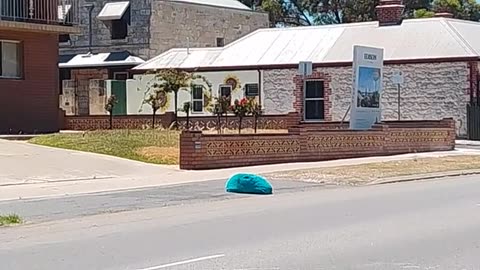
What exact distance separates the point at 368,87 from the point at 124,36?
20750mm

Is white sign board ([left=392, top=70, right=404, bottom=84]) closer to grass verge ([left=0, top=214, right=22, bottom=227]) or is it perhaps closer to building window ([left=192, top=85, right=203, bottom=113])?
building window ([left=192, top=85, right=203, bottom=113])

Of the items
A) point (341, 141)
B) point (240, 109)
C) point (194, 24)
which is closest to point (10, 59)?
point (240, 109)

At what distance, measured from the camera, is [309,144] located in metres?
28.7

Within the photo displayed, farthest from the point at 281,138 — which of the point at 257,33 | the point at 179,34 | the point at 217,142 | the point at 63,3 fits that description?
the point at 179,34

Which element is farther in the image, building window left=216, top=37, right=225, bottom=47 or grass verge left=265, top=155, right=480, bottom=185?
building window left=216, top=37, right=225, bottom=47

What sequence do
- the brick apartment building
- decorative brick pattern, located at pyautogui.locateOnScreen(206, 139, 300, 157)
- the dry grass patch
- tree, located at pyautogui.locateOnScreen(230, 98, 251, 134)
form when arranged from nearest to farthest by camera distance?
decorative brick pattern, located at pyautogui.locateOnScreen(206, 139, 300, 157) → the dry grass patch → the brick apartment building → tree, located at pyautogui.locateOnScreen(230, 98, 251, 134)

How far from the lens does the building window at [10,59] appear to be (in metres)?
35.3

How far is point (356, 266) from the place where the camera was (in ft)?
34.7

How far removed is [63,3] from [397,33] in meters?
15.0

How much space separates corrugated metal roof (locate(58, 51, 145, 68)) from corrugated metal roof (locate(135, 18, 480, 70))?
197 centimetres

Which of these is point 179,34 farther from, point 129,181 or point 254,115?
point 129,181

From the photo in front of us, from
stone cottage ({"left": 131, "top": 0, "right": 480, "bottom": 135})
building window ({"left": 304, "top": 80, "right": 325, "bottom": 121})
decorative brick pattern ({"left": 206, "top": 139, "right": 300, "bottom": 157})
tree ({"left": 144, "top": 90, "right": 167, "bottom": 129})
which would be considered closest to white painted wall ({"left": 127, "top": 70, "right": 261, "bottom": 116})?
stone cottage ({"left": 131, "top": 0, "right": 480, "bottom": 135})

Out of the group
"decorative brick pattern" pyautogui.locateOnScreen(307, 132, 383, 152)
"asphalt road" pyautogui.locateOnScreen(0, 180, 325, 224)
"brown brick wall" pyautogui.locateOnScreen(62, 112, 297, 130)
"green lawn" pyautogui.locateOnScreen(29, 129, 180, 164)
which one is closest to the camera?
"asphalt road" pyautogui.locateOnScreen(0, 180, 325, 224)

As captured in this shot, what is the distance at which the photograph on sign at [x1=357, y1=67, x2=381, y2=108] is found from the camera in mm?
Result: 33062
